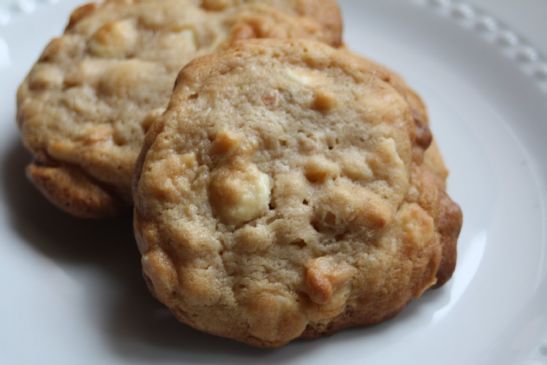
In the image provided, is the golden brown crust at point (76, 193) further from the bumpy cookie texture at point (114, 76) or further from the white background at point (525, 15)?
the white background at point (525, 15)

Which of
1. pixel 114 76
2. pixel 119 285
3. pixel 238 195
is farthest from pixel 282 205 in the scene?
pixel 114 76

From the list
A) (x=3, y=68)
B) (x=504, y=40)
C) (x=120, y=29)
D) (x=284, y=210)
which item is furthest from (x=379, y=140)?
(x=3, y=68)

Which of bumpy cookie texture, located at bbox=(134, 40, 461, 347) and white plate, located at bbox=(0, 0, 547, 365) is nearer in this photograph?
bumpy cookie texture, located at bbox=(134, 40, 461, 347)

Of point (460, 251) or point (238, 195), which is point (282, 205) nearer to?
point (238, 195)

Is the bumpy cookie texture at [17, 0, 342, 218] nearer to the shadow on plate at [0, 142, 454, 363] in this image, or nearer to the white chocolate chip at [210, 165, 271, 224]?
the shadow on plate at [0, 142, 454, 363]

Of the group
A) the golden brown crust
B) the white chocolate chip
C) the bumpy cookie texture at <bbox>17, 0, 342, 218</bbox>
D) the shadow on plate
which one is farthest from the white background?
the golden brown crust

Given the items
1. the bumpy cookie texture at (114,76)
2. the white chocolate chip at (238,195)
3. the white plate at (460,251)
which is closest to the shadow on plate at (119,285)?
the white plate at (460,251)

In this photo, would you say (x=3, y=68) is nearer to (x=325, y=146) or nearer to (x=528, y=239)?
(x=325, y=146)
